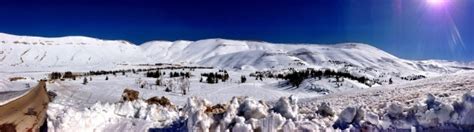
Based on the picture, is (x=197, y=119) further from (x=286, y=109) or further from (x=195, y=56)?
(x=195, y=56)

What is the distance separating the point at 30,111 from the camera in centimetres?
820

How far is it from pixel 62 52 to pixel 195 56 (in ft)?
97.1

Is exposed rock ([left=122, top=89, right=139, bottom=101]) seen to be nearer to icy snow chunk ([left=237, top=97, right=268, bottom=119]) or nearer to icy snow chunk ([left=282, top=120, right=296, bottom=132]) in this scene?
icy snow chunk ([left=237, top=97, right=268, bottom=119])

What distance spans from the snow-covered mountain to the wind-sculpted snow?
203ft

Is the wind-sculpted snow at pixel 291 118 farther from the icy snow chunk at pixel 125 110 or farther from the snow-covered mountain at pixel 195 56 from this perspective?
the snow-covered mountain at pixel 195 56

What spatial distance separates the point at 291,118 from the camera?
7395 mm

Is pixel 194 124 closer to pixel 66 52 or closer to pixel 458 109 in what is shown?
pixel 458 109

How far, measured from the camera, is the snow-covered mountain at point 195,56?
83.2m

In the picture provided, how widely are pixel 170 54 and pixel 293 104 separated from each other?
113630 mm

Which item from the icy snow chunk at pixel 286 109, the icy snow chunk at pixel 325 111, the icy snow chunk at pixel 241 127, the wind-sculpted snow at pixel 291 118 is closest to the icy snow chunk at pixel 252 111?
the wind-sculpted snow at pixel 291 118

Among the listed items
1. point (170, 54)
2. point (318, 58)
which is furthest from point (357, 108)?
point (170, 54)

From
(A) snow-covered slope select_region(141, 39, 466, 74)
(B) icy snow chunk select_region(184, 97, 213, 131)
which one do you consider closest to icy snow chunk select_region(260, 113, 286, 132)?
(B) icy snow chunk select_region(184, 97, 213, 131)

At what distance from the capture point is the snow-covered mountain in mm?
83250

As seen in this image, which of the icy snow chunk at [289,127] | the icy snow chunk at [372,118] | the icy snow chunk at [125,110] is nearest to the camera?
the icy snow chunk at [289,127]
